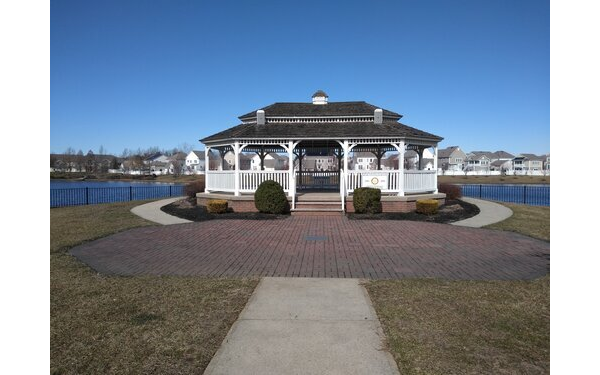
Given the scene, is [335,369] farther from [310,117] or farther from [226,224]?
[310,117]

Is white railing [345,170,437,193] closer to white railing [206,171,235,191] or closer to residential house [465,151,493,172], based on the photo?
white railing [206,171,235,191]

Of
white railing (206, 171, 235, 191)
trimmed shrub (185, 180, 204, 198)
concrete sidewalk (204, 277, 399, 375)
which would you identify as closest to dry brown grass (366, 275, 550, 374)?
concrete sidewalk (204, 277, 399, 375)

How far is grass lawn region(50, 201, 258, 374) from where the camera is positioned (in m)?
3.94

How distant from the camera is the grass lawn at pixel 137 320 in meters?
3.94

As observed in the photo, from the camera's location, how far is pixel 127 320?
4977mm

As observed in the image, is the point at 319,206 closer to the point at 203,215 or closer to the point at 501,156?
the point at 203,215

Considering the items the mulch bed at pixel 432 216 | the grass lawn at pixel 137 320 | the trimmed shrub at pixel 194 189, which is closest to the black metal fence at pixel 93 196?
the trimmed shrub at pixel 194 189

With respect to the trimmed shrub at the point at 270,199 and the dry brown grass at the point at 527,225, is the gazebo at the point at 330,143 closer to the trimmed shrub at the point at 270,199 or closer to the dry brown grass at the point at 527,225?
the trimmed shrub at the point at 270,199

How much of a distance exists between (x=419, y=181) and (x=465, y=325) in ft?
46.5

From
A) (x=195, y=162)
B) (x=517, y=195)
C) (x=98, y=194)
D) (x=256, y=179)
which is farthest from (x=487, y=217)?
(x=195, y=162)
